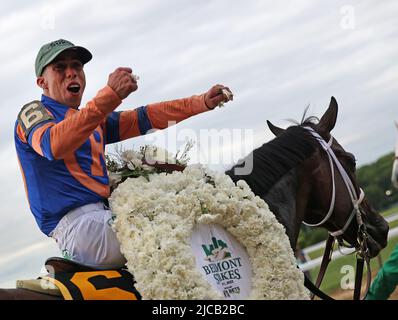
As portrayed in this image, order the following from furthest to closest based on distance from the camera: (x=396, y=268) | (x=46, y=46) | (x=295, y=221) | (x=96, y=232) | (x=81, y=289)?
1. (x=396, y=268)
2. (x=295, y=221)
3. (x=46, y=46)
4. (x=96, y=232)
5. (x=81, y=289)

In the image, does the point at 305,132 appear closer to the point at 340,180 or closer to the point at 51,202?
the point at 340,180

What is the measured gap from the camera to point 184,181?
4211 mm

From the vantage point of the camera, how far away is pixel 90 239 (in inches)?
159

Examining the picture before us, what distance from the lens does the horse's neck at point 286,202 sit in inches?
186

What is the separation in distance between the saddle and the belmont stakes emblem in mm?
438

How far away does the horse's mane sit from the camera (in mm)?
4688

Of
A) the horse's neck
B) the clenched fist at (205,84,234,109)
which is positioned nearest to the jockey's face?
the clenched fist at (205,84,234,109)

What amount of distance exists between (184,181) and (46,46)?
1274mm

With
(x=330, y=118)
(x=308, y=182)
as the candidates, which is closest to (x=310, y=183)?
(x=308, y=182)

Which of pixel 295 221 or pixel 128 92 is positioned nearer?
pixel 128 92

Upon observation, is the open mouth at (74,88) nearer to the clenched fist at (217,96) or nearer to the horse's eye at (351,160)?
the clenched fist at (217,96)

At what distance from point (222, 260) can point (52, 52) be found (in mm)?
1714

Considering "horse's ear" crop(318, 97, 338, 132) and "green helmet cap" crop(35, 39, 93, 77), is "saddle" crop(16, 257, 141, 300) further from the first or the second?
"horse's ear" crop(318, 97, 338, 132)
